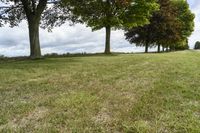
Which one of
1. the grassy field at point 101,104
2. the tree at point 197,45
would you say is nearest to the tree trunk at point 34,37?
the grassy field at point 101,104

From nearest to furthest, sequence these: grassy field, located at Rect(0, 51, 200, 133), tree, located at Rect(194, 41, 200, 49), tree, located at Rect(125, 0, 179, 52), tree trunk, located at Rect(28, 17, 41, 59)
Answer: grassy field, located at Rect(0, 51, 200, 133), tree trunk, located at Rect(28, 17, 41, 59), tree, located at Rect(125, 0, 179, 52), tree, located at Rect(194, 41, 200, 49)

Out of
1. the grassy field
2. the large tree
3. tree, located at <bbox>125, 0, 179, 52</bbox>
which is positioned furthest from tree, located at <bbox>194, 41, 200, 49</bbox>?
the grassy field

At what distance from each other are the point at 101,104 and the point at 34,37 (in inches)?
656

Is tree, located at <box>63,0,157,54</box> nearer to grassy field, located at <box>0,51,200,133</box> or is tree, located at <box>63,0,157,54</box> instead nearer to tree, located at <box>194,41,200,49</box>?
grassy field, located at <box>0,51,200,133</box>

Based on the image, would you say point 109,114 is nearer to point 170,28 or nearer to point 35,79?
point 35,79

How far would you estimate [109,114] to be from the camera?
7438mm

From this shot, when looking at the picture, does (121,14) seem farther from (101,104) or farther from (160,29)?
(101,104)

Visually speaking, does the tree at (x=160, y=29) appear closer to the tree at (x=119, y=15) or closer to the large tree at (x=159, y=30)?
the large tree at (x=159, y=30)

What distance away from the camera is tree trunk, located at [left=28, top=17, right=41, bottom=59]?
24.0m

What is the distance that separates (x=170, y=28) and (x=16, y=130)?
4318 cm

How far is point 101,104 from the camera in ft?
27.0

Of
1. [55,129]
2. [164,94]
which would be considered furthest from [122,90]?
[55,129]

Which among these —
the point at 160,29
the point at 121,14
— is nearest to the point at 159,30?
the point at 160,29

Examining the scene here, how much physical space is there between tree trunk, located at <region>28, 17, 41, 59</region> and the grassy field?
456 inches
